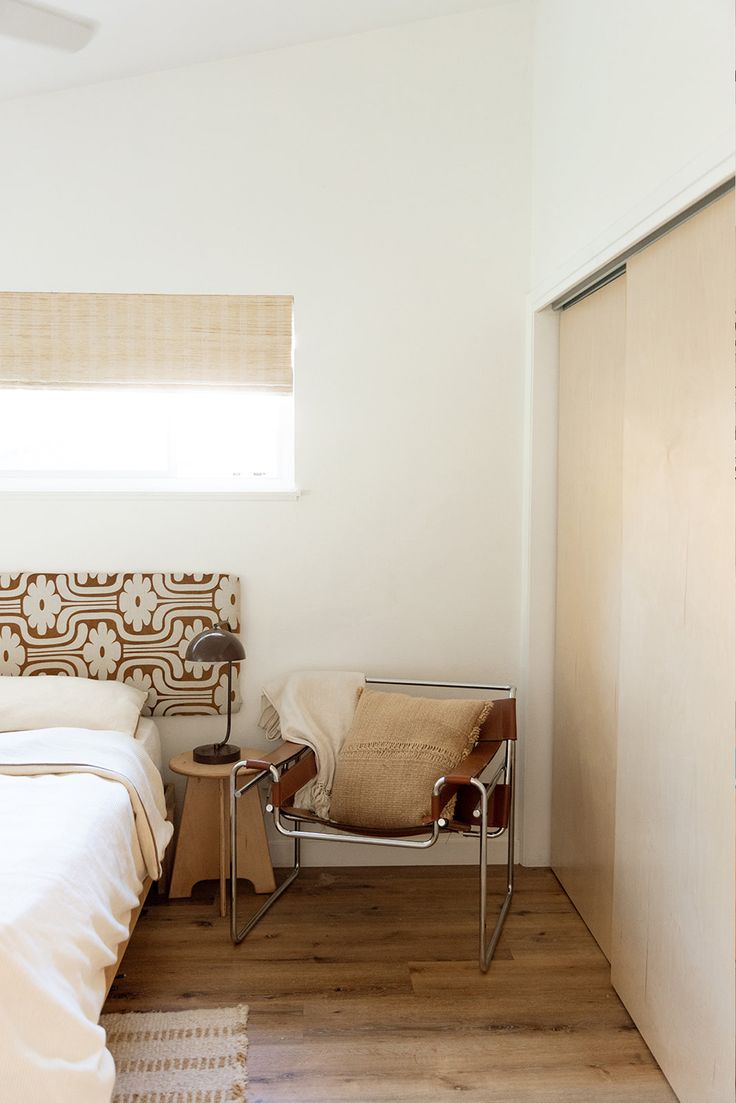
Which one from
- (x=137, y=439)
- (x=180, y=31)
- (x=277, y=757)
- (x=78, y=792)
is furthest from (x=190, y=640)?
(x=180, y=31)

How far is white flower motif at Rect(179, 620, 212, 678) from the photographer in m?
3.56

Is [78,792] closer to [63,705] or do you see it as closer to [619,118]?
[63,705]

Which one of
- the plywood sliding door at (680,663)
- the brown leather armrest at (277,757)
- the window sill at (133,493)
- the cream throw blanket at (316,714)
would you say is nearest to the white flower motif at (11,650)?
the window sill at (133,493)

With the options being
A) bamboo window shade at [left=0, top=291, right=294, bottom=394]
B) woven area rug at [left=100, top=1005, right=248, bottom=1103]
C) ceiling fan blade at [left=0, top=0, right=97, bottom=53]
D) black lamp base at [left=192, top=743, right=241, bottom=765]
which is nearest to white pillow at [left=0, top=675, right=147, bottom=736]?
black lamp base at [left=192, top=743, right=241, bottom=765]

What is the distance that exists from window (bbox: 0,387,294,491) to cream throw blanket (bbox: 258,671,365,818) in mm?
776

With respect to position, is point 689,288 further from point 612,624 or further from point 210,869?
point 210,869

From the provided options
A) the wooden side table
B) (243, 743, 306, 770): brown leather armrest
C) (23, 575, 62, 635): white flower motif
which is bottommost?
the wooden side table

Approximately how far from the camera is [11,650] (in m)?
3.51

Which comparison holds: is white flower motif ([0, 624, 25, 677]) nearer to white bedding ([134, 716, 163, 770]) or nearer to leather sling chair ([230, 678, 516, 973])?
white bedding ([134, 716, 163, 770])

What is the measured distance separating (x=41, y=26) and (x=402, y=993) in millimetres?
2881

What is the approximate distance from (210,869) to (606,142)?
8.82 ft

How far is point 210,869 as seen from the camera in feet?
10.9

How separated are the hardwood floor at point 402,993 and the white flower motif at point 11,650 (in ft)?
3.43

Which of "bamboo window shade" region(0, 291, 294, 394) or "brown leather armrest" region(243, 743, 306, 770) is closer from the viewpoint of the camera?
"brown leather armrest" region(243, 743, 306, 770)
